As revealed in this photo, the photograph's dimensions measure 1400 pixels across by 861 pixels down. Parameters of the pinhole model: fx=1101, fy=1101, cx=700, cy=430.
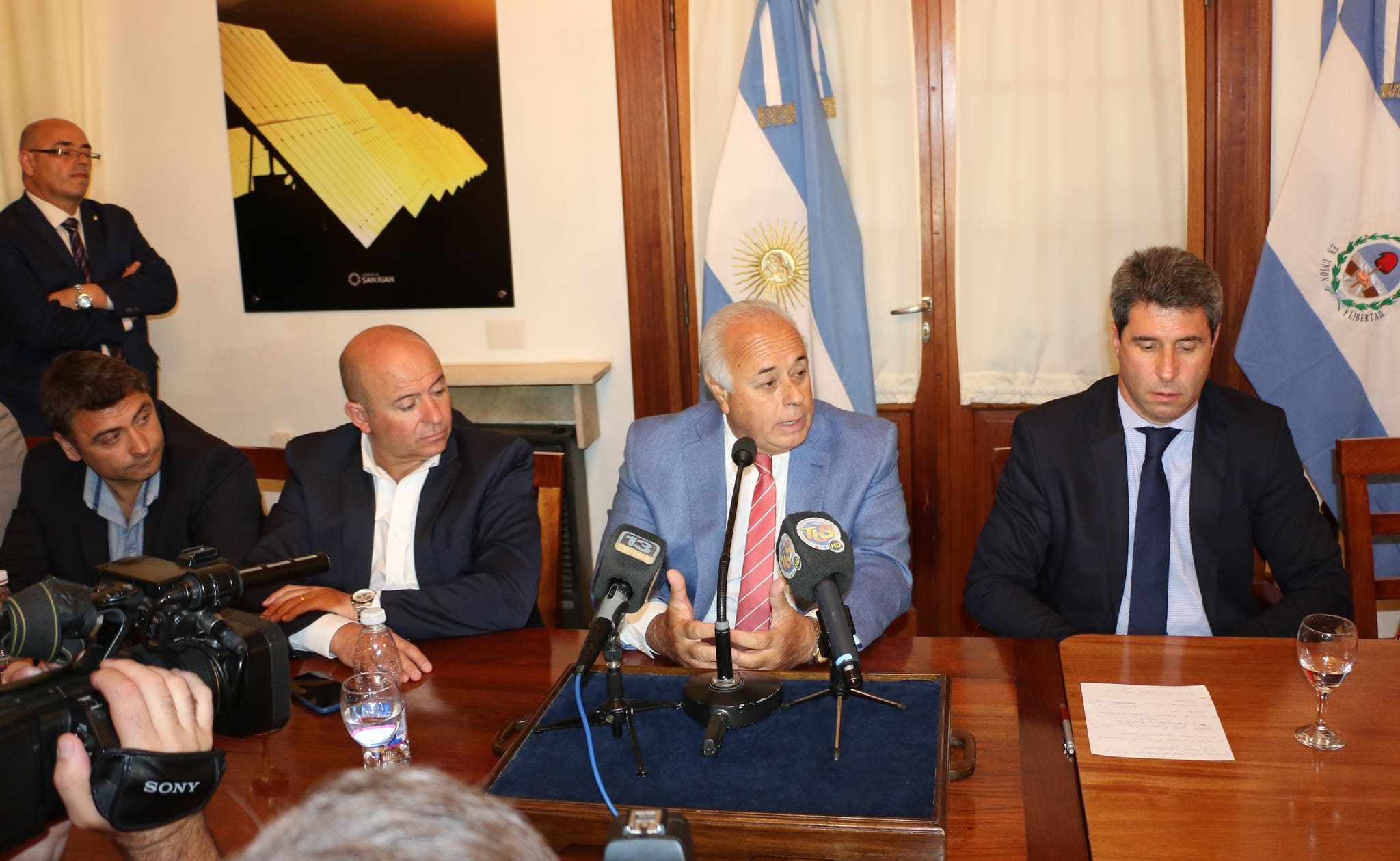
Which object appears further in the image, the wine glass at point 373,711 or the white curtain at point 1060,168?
the white curtain at point 1060,168

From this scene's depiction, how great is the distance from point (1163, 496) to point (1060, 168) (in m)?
1.67

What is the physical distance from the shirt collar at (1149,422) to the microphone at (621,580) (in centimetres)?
136

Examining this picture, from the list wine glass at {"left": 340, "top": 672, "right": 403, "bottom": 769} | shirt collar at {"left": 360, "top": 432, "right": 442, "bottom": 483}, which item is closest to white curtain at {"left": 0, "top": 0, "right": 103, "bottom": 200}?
shirt collar at {"left": 360, "top": 432, "right": 442, "bottom": 483}

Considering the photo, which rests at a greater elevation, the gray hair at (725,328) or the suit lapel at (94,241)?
the suit lapel at (94,241)

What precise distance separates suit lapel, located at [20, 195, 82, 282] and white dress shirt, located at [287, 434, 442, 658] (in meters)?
2.05

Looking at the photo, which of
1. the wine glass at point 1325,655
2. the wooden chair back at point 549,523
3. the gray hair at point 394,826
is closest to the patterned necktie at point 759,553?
the wooden chair back at point 549,523

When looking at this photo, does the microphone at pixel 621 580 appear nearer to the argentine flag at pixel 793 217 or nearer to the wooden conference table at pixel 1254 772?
the wooden conference table at pixel 1254 772

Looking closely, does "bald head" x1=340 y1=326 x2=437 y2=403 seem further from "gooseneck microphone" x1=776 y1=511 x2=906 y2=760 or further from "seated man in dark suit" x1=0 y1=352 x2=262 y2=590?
"gooseneck microphone" x1=776 y1=511 x2=906 y2=760

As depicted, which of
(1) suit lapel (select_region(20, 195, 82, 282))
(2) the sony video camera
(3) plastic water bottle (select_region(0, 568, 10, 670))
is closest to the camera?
(2) the sony video camera

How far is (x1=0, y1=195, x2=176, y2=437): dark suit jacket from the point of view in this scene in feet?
12.4

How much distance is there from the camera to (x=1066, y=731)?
161 centimetres

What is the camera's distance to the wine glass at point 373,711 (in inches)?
63.4

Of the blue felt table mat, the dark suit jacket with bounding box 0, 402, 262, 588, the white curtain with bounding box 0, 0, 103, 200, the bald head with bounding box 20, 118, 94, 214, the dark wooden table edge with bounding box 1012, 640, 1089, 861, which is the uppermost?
the white curtain with bounding box 0, 0, 103, 200

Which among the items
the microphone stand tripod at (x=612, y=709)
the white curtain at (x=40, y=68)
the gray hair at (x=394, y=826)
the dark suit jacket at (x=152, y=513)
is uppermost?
the white curtain at (x=40, y=68)
